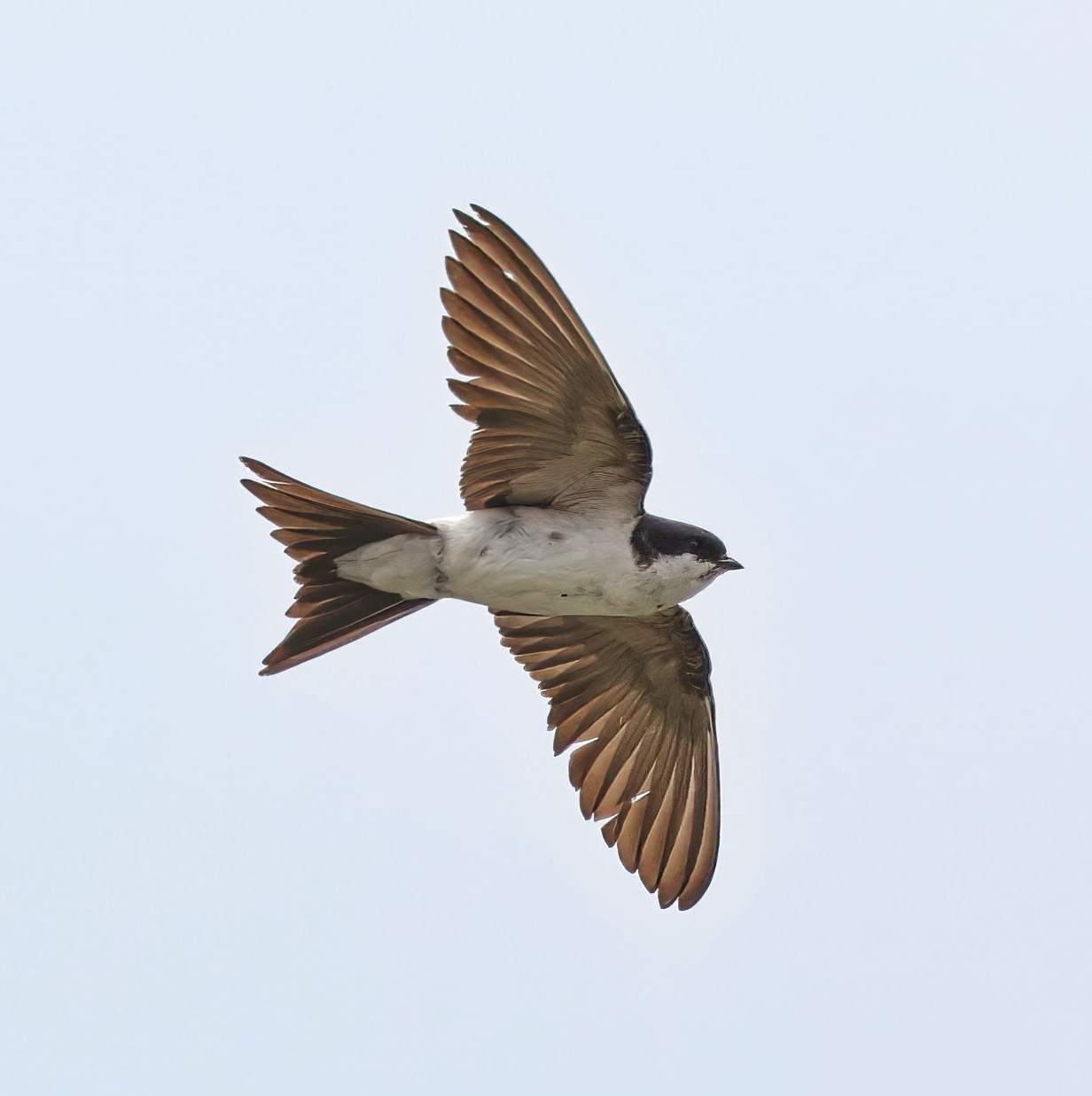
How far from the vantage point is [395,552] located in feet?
25.4

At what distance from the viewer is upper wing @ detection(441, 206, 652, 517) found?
24.0 feet

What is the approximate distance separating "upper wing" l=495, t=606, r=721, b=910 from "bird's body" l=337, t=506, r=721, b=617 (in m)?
0.83

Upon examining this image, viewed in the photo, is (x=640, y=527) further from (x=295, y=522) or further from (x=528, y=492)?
(x=295, y=522)

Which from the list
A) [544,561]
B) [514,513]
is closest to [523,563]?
[544,561]

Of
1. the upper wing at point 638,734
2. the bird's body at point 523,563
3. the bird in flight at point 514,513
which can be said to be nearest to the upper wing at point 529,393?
the bird in flight at point 514,513

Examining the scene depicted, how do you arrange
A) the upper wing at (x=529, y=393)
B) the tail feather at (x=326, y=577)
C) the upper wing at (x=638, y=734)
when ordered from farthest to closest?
1. the upper wing at (x=638, y=734)
2. the tail feather at (x=326, y=577)
3. the upper wing at (x=529, y=393)

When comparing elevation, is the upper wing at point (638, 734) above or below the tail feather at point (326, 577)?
below

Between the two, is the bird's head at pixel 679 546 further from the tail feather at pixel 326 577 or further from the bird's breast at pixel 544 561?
the tail feather at pixel 326 577

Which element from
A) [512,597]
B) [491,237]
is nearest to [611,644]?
[512,597]

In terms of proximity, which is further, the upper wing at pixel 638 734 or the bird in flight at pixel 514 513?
the upper wing at pixel 638 734

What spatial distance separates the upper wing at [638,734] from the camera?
343 inches

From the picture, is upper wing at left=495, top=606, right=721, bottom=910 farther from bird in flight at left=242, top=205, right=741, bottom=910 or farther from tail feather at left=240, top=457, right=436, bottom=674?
tail feather at left=240, top=457, right=436, bottom=674

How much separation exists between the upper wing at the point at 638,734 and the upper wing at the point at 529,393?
0.99 m

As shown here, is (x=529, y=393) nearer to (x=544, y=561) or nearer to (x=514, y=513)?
(x=514, y=513)
